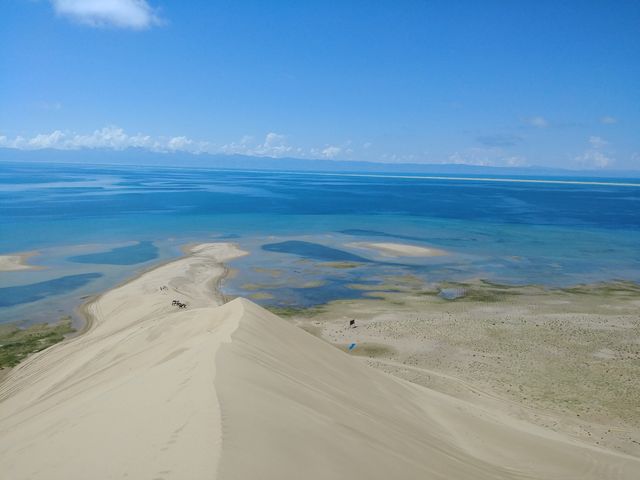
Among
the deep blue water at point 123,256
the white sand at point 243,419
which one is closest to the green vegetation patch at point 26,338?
the white sand at point 243,419

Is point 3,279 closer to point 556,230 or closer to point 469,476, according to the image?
point 469,476

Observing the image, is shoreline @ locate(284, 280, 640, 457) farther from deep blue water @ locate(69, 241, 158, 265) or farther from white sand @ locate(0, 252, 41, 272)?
white sand @ locate(0, 252, 41, 272)

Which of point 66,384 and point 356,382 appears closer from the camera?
point 356,382

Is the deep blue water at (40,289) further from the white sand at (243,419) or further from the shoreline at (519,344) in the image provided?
the shoreline at (519,344)

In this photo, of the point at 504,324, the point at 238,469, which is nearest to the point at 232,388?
the point at 238,469

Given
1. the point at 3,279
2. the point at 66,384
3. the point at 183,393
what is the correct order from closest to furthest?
the point at 183,393 < the point at 66,384 < the point at 3,279

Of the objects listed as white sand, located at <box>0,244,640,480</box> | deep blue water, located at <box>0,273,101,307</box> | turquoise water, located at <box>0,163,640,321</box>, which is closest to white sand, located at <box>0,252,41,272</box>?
turquoise water, located at <box>0,163,640,321</box>

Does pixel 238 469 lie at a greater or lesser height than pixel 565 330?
greater
